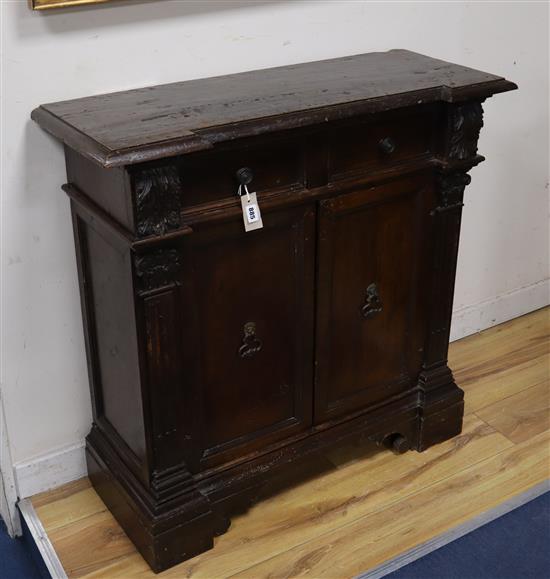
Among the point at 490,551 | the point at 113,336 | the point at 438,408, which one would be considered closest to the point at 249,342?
the point at 113,336

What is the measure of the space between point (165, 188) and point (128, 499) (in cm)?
83

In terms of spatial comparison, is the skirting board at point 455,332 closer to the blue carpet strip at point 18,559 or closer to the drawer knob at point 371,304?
the blue carpet strip at point 18,559

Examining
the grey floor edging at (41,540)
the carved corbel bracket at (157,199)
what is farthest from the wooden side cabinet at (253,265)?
the grey floor edging at (41,540)

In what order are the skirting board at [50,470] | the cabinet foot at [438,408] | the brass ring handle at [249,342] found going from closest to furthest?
the brass ring handle at [249,342] → the skirting board at [50,470] → the cabinet foot at [438,408]

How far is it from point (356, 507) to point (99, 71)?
1266 mm

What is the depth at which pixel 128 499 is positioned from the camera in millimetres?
2148

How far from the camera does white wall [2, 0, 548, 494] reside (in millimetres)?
1977

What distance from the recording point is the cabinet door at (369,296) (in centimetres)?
213

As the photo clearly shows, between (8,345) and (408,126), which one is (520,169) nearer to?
(408,126)

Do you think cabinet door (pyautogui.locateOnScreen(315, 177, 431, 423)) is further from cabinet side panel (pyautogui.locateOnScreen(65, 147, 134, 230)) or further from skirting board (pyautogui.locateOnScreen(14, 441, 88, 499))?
skirting board (pyautogui.locateOnScreen(14, 441, 88, 499))

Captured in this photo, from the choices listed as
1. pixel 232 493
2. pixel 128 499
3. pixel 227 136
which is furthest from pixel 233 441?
pixel 227 136

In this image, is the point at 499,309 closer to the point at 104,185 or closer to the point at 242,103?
the point at 242,103

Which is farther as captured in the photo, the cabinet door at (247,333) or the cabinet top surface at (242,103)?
the cabinet door at (247,333)

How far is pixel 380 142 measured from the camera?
6.81 feet
